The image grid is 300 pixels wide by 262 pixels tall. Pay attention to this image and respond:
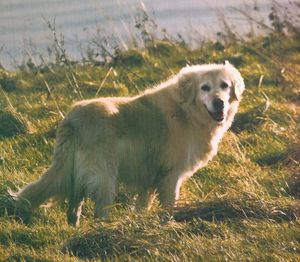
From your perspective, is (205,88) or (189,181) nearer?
(205,88)

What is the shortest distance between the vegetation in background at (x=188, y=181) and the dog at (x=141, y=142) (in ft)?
0.60

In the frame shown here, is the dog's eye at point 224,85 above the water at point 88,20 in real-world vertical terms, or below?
above

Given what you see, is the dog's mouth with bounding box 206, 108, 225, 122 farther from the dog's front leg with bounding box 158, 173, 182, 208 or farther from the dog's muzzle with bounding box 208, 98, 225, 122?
the dog's front leg with bounding box 158, 173, 182, 208

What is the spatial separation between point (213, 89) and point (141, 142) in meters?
0.89

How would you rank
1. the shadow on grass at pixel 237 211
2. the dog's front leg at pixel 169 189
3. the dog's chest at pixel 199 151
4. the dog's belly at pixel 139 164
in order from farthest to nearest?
the dog's chest at pixel 199 151 → the dog's front leg at pixel 169 189 → the dog's belly at pixel 139 164 → the shadow on grass at pixel 237 211

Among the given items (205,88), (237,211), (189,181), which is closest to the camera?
(237,211)

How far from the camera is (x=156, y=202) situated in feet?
25.6

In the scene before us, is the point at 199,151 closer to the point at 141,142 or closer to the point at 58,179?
the point at 141,142

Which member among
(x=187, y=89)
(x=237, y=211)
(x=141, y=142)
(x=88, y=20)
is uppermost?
(x=187, y=89)

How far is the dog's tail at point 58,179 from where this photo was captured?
23.1 ft

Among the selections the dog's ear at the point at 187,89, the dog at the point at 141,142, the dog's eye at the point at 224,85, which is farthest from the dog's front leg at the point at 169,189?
the dog's eye at the point at 224,85

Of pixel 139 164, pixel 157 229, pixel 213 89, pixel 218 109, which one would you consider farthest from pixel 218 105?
pixel 157 229

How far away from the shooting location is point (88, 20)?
18469 mm

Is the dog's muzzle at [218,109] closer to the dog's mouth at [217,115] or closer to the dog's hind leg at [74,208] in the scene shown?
the dog's mouth at [217,115]
